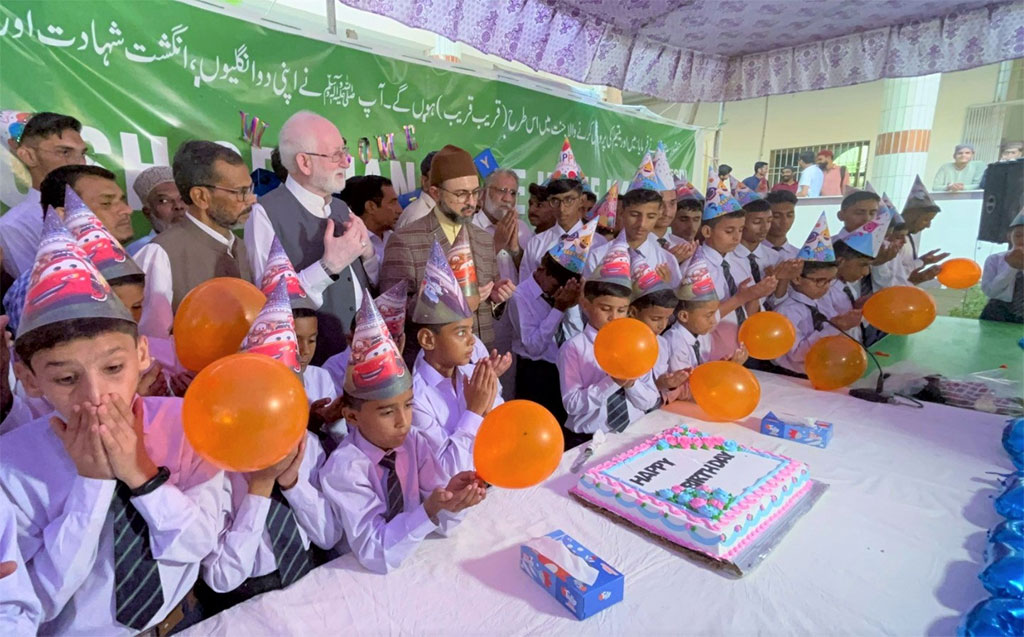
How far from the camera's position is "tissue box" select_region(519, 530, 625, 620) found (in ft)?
3.42

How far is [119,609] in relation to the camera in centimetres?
102

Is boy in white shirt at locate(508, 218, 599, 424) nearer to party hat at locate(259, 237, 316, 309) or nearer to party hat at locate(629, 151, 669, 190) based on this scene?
party hat at locate(629, 151, 669, 190)

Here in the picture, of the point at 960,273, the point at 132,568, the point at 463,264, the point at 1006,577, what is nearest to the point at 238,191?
the point at 463,264

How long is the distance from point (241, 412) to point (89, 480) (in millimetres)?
305

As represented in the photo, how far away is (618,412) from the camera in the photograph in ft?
6.58

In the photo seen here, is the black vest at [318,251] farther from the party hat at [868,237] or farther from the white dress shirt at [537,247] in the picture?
the party hat at [868,237]

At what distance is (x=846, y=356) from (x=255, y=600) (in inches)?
94.8

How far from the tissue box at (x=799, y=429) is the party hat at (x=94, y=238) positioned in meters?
2.13

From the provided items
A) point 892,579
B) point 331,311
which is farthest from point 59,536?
point 892,579

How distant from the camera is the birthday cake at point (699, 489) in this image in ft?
4.17

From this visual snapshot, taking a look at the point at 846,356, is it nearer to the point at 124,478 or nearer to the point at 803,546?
the point at 803,546

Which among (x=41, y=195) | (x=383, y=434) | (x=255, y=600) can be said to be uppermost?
(x=41, y=195)

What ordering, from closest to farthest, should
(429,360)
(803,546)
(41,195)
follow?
(803,546) → (429,360) → (41,195)

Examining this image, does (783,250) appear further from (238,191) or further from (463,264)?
(238,191)
